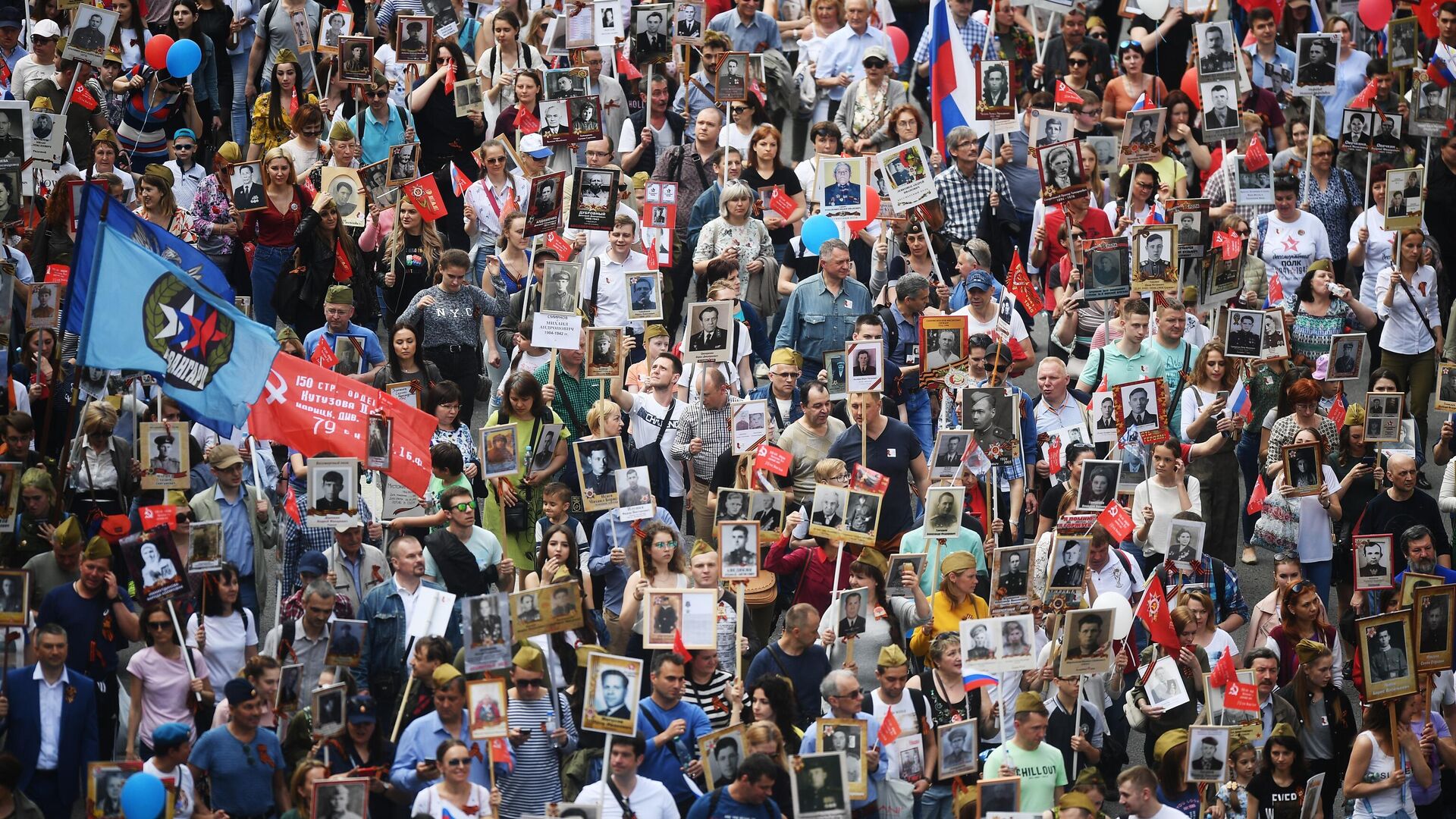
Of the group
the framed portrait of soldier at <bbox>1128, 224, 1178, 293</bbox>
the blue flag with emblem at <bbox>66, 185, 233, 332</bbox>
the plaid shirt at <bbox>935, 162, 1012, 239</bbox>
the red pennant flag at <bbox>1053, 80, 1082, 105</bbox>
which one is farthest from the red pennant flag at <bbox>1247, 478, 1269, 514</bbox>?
the blue flag with emblem at <bbox>66, 185, 233, 332</bbox>

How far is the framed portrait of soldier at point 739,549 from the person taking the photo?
53.2 ft

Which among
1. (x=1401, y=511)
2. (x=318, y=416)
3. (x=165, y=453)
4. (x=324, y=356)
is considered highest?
(x=324, y=356)

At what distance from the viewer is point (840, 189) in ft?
68.8

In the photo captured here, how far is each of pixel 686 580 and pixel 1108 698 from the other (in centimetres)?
276

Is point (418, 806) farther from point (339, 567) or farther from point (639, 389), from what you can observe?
point (639, 389)

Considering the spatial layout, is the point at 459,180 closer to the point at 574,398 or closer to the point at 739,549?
the point at 574,398

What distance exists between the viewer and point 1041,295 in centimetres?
2173

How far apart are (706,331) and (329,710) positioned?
472cm

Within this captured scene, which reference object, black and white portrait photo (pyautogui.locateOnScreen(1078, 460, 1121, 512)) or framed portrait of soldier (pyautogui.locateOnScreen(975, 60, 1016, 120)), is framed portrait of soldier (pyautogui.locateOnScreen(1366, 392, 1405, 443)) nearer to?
black and white portrait photo (pyautogui.locateOnScreen(1078, 460, 1121, 512))

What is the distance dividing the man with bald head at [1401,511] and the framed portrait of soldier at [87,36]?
11.0 meters

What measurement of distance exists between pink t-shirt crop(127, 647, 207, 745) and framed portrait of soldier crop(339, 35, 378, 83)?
7.92 m

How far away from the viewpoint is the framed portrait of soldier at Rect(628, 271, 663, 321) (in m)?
19.2

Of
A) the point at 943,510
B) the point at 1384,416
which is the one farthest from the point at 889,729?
the point at 1384,416

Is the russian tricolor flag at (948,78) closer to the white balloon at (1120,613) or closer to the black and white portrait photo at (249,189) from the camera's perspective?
the black and white portrait photo at (249,189)
